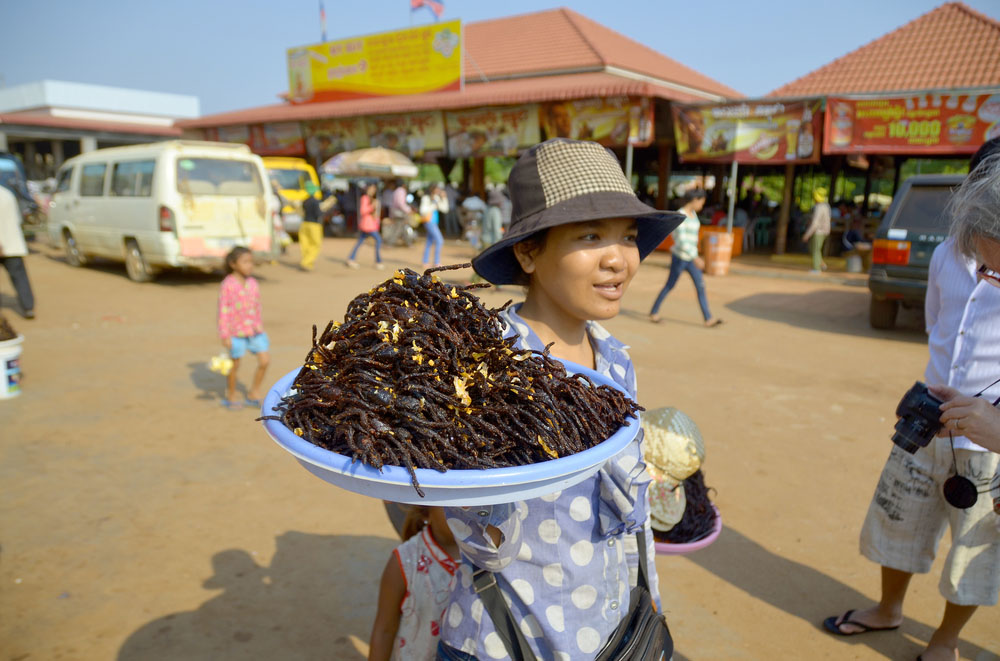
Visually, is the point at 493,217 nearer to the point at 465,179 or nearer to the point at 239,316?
the point at 239,316

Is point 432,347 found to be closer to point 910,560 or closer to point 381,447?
point 381,447

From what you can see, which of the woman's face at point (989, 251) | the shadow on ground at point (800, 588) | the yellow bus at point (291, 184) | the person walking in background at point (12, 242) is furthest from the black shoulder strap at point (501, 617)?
the yellow bus at point (291, 184)

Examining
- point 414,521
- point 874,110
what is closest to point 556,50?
point 874,110

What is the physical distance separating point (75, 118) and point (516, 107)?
37.9 metres

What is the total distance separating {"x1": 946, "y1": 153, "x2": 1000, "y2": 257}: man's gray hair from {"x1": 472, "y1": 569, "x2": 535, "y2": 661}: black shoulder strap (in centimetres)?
171

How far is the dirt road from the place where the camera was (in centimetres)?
289

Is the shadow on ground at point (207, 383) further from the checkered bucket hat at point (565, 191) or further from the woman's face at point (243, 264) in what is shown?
the checkered bucket hat at point (565, 191)

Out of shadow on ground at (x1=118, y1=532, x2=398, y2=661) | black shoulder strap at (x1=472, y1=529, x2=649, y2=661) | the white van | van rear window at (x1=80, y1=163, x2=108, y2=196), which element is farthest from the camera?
van rear window at (x1=80, y1=163, x2=108, y2=196)

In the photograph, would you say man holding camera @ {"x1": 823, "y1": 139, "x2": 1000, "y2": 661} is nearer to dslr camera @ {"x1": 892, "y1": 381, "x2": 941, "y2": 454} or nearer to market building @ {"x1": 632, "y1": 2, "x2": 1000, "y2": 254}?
dslr camera @ {"x1": 892, "y1": 381, "x2": 941, "y2": 454}

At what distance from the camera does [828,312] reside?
1011cm

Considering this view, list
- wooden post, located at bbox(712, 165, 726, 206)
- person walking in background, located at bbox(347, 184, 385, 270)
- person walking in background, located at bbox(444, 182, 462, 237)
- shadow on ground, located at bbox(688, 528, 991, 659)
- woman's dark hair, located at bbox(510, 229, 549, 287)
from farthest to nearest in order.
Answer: person walking in background, located at bbox(444, 182, 462, 237), wooden post, located at bbox(712, 165, 726, 206), person walking in background, located at bbox(347, 184, 385, 270), shadow on ground, located at bbox(688, 528, 991, 659), woman's dark hair, located at bbox(510, 229, 549, 287)

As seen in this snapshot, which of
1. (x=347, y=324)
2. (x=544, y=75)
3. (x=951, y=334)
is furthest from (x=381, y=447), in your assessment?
(x=544, y=75)

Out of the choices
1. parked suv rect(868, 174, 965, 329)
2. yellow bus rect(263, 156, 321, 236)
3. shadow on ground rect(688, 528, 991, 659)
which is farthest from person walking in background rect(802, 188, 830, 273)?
yellow bus rect(263, 156, 321, 236)

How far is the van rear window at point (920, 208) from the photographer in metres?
8.12
